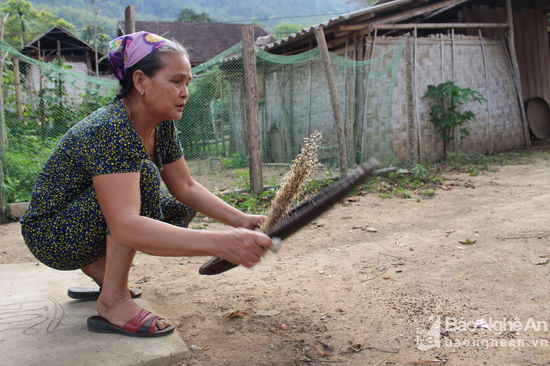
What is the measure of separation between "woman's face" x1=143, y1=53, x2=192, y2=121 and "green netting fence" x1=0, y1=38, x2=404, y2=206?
3.67m

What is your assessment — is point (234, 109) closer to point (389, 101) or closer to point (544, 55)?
point (389, 101)

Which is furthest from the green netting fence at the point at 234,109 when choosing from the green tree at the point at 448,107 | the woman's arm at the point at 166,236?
the woman's arm at the point at 166,236

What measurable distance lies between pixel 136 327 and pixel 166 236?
605 mm

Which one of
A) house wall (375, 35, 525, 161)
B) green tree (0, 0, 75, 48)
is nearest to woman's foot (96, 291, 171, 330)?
house wall (375, 35, 525, 161)

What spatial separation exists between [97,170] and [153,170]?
265 millimetres

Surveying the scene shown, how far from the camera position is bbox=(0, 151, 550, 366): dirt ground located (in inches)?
74.9

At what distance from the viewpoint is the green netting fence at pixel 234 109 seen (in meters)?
5.32

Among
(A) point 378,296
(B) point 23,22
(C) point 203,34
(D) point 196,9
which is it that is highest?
(D) point 196,9

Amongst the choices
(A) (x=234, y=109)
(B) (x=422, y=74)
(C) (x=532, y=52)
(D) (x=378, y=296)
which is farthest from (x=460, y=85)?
(D) (x=378, y=296)

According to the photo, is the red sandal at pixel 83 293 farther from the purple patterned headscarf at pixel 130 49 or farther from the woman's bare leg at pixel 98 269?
the purple patterned headscarf at pixel 130 49

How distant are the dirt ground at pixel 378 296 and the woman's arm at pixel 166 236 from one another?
543mm

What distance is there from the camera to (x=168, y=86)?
1781 millimetres

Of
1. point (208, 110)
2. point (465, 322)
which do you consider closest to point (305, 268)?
point (465, 322)

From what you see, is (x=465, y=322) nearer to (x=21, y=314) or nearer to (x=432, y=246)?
(x=432, y=246)
